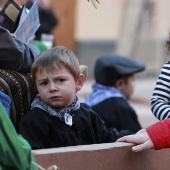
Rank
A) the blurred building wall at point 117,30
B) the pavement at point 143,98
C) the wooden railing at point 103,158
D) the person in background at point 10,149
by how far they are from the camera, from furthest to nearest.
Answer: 1. the blurred building wall at point 117,30
2. the pavement at point 143,98
3. the wooden railing at point 103,158
4. the person in background at point 10,149

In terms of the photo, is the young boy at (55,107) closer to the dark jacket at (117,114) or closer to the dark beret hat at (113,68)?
the dark jacket at (117,114)

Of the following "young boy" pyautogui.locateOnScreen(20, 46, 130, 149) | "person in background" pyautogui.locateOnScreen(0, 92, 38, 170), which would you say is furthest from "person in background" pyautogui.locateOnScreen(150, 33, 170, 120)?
"person in background" pyautogui.locateOnScreen(0, 92, 38, 170)

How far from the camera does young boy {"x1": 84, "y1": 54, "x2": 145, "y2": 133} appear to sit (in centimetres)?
591

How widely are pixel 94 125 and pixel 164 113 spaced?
501 mm

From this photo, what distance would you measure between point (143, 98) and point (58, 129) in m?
8.30

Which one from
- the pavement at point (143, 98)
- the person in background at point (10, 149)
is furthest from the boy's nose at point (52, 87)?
the pavement at point (143, 98)

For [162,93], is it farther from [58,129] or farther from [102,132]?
[58,129]

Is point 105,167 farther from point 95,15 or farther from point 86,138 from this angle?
point 95,15

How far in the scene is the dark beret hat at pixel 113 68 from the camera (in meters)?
6.19

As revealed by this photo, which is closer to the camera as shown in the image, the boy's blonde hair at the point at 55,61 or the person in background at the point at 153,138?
the person in background at the point at 153,138

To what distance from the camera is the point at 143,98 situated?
12086 mm

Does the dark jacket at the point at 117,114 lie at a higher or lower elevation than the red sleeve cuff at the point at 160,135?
lower

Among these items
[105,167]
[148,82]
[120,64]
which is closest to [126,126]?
[120,64]

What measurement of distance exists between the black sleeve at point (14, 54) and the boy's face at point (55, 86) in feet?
0.70
